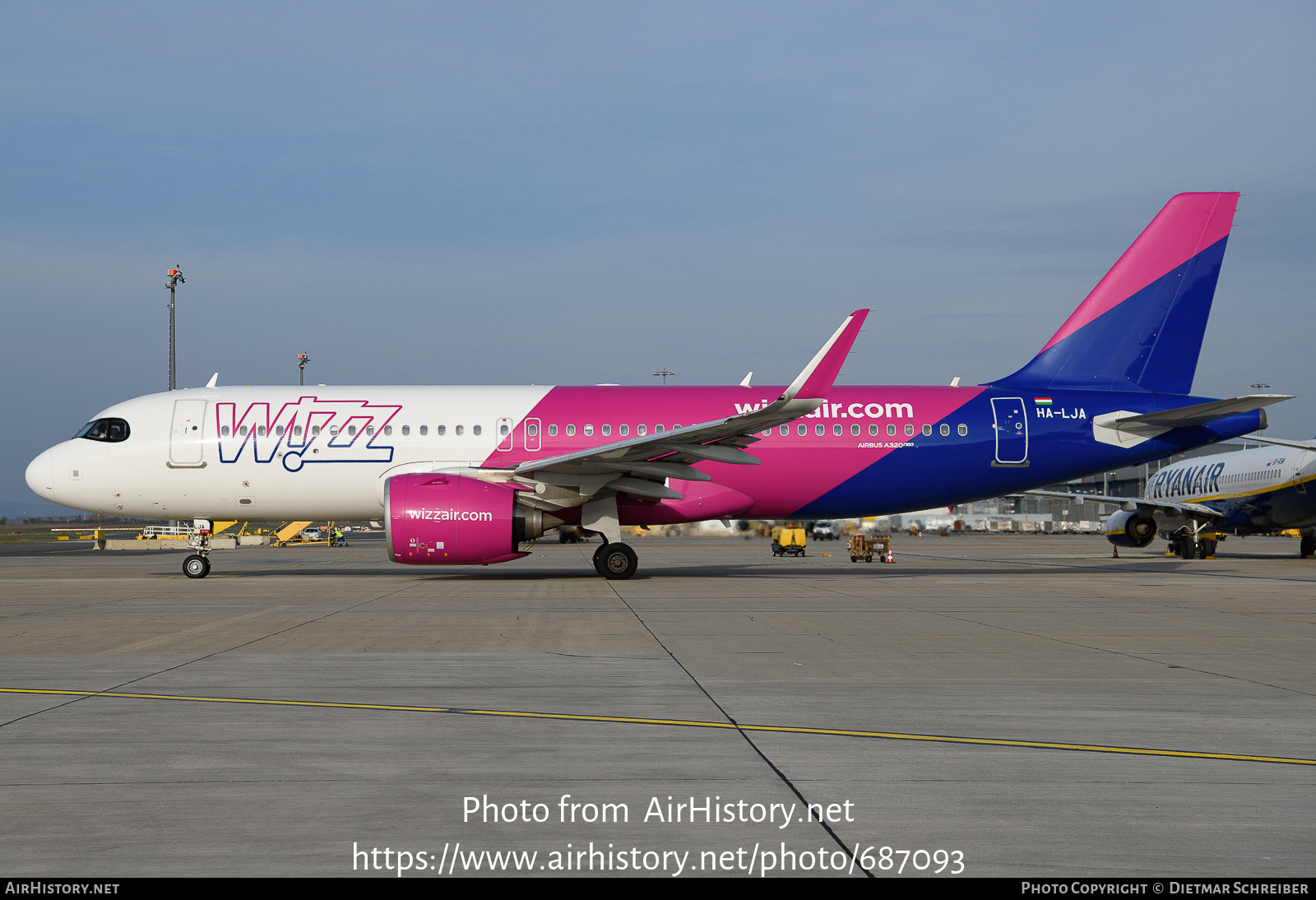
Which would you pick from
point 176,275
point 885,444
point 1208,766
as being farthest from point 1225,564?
point 176,275

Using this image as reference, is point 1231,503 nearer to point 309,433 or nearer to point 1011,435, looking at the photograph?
point 1011,435

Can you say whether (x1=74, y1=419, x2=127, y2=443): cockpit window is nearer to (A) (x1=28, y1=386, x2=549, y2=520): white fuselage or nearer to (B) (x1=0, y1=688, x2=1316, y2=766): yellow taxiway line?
(A) (x1=28, y1=386, x2=549, y2=520): white fuselage

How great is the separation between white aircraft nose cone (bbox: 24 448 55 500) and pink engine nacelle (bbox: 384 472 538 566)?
8.13 metres

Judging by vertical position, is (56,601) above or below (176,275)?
below

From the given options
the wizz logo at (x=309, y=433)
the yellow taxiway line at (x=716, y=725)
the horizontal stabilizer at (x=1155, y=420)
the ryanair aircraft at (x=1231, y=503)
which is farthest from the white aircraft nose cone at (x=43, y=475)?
the ryanair aircraft at (x=1231, y=503)

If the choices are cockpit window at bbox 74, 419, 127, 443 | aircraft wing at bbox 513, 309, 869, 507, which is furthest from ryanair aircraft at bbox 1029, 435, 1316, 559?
cockpit window at bbox 74, 419, 127, 443

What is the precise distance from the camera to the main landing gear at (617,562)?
20688 millimetres

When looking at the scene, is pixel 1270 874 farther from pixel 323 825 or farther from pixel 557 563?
pixel 557 563

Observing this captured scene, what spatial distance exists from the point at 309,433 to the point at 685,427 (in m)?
7.69

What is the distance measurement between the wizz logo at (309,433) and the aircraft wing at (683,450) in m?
Result: 3.35

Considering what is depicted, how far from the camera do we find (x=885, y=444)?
853 inches

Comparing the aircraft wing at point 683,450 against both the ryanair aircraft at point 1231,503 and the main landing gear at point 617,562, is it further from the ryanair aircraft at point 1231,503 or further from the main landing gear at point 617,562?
the ryanair aircraft at point 1231,503

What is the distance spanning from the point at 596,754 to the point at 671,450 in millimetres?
13705

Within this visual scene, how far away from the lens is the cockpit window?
A: 850 inches
